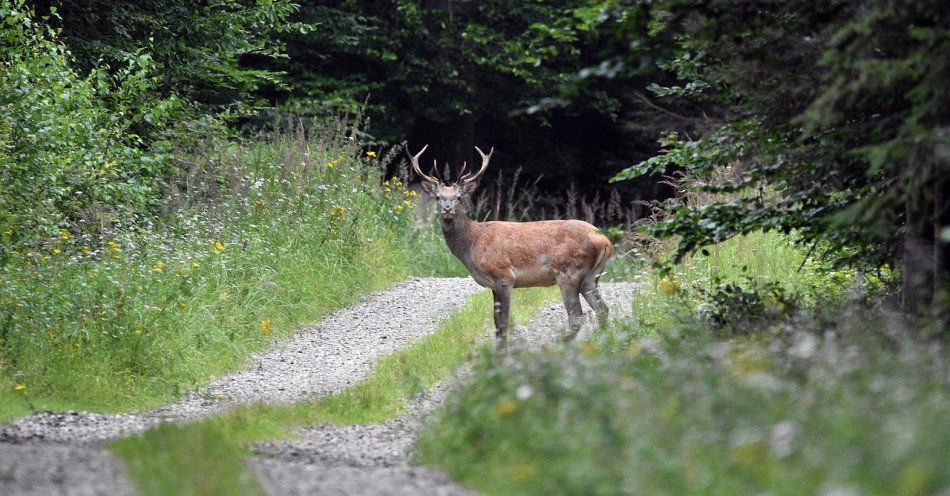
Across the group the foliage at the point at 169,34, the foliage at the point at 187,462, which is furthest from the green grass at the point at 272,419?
the foliage at the point at 169,34

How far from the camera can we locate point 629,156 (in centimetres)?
2881

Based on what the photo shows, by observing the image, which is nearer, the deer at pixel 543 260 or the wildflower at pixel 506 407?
the wildflower at pixel 506 407

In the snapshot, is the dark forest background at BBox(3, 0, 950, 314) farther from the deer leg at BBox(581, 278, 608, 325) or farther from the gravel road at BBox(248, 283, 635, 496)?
the gravel road at BBox(248, 283, 635, 496)

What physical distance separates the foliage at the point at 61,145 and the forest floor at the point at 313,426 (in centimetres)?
231

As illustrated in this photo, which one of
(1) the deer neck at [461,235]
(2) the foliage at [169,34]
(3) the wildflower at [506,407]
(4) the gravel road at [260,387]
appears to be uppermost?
(2) the foliage at [169,34]

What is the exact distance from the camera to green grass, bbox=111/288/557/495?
17.7 feet

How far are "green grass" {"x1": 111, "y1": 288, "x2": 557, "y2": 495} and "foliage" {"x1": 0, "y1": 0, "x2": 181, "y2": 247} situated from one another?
3.20 m

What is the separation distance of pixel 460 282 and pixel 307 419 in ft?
27.6

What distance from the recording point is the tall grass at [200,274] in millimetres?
9375

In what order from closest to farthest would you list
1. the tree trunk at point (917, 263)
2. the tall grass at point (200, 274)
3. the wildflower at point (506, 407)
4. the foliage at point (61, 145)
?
1. the wildflower at point (506, 407)
2. the tree trunk at point (917, 263)
3. the tall grass at point (200, 274)
4. the foliage at point (61, 145)

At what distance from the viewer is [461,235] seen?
495 inches

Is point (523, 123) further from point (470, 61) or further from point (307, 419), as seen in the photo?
point (307, 419)

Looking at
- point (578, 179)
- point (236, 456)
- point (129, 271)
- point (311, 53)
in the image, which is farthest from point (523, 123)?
point (236, 456)

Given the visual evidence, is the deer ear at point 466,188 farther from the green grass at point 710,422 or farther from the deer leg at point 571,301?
the green grass at point 710,422
